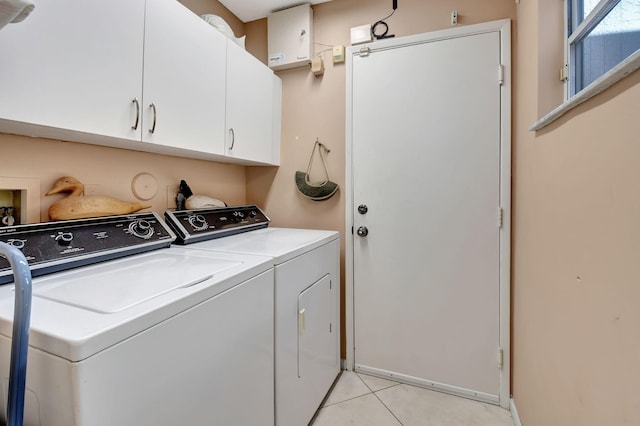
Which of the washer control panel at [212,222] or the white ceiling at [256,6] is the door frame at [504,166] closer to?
the white ceiling at [256,6]

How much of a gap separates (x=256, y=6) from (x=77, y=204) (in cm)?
184

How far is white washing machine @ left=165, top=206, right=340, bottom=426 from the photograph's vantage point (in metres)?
1.34

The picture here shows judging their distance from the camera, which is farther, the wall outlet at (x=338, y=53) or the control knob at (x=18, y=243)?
the wall outlet at (x=338, y=53)

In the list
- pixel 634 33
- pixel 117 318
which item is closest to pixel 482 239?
pixel 634 33

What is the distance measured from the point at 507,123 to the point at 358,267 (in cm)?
129

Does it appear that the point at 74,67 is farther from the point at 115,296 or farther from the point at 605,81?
the point at 605,81

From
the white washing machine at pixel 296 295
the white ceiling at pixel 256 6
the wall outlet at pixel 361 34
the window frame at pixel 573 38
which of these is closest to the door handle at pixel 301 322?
the white washing machine at pixel 296 295

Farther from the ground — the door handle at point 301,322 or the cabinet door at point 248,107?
the cabinet door at point 248,107

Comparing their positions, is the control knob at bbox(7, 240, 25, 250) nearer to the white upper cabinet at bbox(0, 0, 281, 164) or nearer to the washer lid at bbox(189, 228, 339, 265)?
the white upper cabinet at bbox(0, 0, 281, 164)

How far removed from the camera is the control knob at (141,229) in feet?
4.46

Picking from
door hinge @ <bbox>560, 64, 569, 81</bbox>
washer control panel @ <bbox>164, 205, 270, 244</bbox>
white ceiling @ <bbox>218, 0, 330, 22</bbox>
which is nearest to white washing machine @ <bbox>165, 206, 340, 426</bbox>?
washer control panel @ <bbox>164, 205, 270, 244</bbox>

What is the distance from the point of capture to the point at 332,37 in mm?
2197

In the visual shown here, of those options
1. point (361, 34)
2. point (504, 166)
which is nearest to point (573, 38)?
point (504, 166)

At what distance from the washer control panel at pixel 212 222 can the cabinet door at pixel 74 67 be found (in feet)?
1.67
